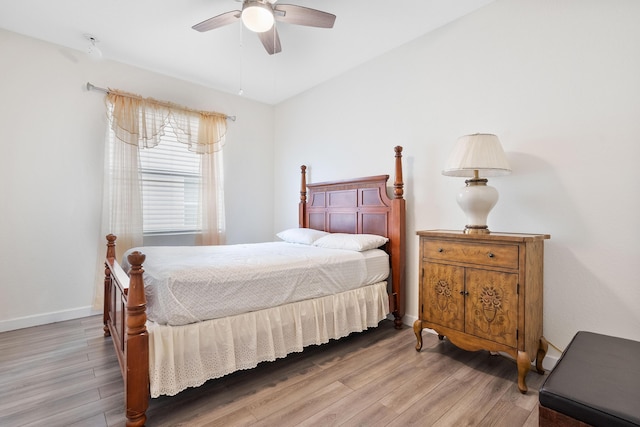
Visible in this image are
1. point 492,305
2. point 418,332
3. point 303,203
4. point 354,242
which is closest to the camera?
point 492,305

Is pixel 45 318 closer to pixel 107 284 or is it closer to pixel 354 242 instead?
pixel 107 284

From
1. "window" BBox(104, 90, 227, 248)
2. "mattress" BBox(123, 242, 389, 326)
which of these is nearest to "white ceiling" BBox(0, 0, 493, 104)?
"window" BBox(104, 90, 227, 248)

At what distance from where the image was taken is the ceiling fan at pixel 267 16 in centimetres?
189

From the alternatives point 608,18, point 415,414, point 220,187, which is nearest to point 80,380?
point 415,414

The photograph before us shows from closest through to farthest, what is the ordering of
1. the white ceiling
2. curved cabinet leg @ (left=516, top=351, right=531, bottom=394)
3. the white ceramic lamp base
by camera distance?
curved cabinet leg @ (left=516, top=351, right=531, bottom=394)
the white ceramic lamp base
the white ceiling

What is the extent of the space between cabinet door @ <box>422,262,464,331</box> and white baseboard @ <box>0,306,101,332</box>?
10.6 feet

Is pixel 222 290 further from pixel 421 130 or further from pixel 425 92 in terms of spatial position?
pixel 425 92

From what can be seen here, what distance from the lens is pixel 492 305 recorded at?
1.86 meters

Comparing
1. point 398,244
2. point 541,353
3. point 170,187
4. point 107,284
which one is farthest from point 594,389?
point 170,187

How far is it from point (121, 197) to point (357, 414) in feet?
9.79

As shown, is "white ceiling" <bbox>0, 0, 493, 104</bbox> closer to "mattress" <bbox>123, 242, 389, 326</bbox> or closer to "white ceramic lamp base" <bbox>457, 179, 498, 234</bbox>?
"white ceramic lamp base" <bbox>457, 179, 498, 234</bbox>

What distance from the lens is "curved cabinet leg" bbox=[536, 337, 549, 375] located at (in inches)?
75.2

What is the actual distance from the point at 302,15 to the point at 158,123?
84.8 inches

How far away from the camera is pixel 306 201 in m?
3.80
